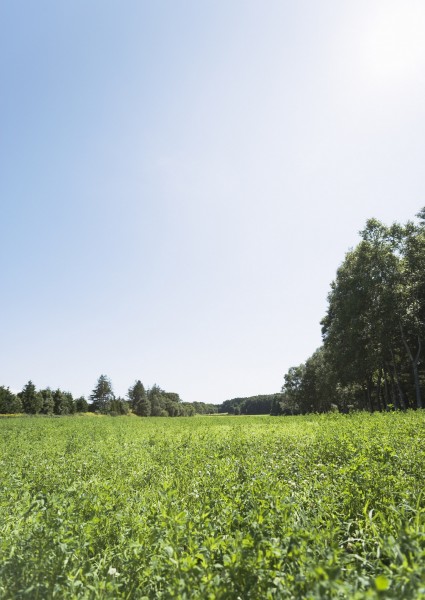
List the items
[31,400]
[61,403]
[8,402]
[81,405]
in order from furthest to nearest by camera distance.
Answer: [81,405], [61,403], [31,400], [8,402]

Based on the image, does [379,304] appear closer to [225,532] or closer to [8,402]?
[225,532]

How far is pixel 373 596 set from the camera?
194 centimetres

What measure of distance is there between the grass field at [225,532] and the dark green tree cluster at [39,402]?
255 ft

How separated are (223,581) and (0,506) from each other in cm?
440

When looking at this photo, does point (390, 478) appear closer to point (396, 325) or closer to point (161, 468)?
point (161, 468)

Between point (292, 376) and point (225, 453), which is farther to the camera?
point (292, 376)

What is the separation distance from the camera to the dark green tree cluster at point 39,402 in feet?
240

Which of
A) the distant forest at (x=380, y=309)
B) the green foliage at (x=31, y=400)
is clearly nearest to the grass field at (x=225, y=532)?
the distant forest at (x=380, y=309)

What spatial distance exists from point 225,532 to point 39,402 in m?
89.0

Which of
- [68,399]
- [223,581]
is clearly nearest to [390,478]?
[223,581]

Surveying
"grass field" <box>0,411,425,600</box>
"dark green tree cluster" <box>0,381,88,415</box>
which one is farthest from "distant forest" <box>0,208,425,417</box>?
"dark green tree cluster" <box>0,381,88,415</box>

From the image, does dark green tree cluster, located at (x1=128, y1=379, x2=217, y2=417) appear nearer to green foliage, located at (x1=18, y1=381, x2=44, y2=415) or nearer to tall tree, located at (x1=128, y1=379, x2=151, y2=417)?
tall tree, located at (x1=128, y1=379, x2=151, y2=417)

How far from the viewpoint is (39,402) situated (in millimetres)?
79562

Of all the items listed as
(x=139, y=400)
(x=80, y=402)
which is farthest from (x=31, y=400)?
Result: (x=139, y=400)
